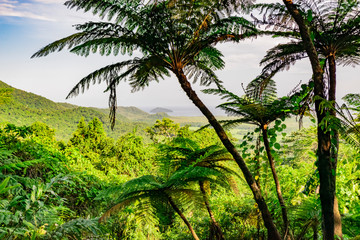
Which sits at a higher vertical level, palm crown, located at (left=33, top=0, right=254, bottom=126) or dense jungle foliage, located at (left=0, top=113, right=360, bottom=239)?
palm crown, located at (left=33, top=0, right=254, bottom=126)

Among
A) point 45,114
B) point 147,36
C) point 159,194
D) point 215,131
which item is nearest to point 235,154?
point 215,131

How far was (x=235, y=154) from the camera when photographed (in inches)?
117

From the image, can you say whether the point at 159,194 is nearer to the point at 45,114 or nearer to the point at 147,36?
the point at 147,36

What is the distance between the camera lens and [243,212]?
4367 mm

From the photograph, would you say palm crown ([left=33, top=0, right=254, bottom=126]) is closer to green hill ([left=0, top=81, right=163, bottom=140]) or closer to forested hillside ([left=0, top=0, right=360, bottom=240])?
forested hillside ([left=0, top=0, right=360, bottom=240])

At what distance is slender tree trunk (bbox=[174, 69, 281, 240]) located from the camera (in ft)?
9.03

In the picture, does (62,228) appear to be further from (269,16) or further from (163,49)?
(269,16)

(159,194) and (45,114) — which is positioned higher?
(45,114)

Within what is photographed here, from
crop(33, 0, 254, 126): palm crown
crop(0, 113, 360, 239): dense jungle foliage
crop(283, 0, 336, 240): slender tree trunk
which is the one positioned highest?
crop(33, 0, 254, 126): palm crown

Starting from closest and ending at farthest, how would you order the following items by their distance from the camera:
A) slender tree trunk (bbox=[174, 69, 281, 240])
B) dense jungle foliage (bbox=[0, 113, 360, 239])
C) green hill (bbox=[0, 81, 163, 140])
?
dense jungle foliage (bbox=[0, 113, 360, 239])
slender tree trunk (bbox=[174, 69, 281, 240])
green hill (bbox=[0, 81, 163, 140])

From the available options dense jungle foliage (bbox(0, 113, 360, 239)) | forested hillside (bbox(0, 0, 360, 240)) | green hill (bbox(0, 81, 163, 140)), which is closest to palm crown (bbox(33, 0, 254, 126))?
forested hillside (bbox(0, 0, 360, 240))

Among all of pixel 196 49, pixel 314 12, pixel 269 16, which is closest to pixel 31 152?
pixel 196 49

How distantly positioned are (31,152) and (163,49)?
3.05 m

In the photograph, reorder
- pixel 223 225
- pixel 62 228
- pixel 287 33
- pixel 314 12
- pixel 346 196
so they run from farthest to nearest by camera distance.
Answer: pixel 223 225
pixel 346 196
pixel 287 33
pixel 314 12
pixel 62 228
